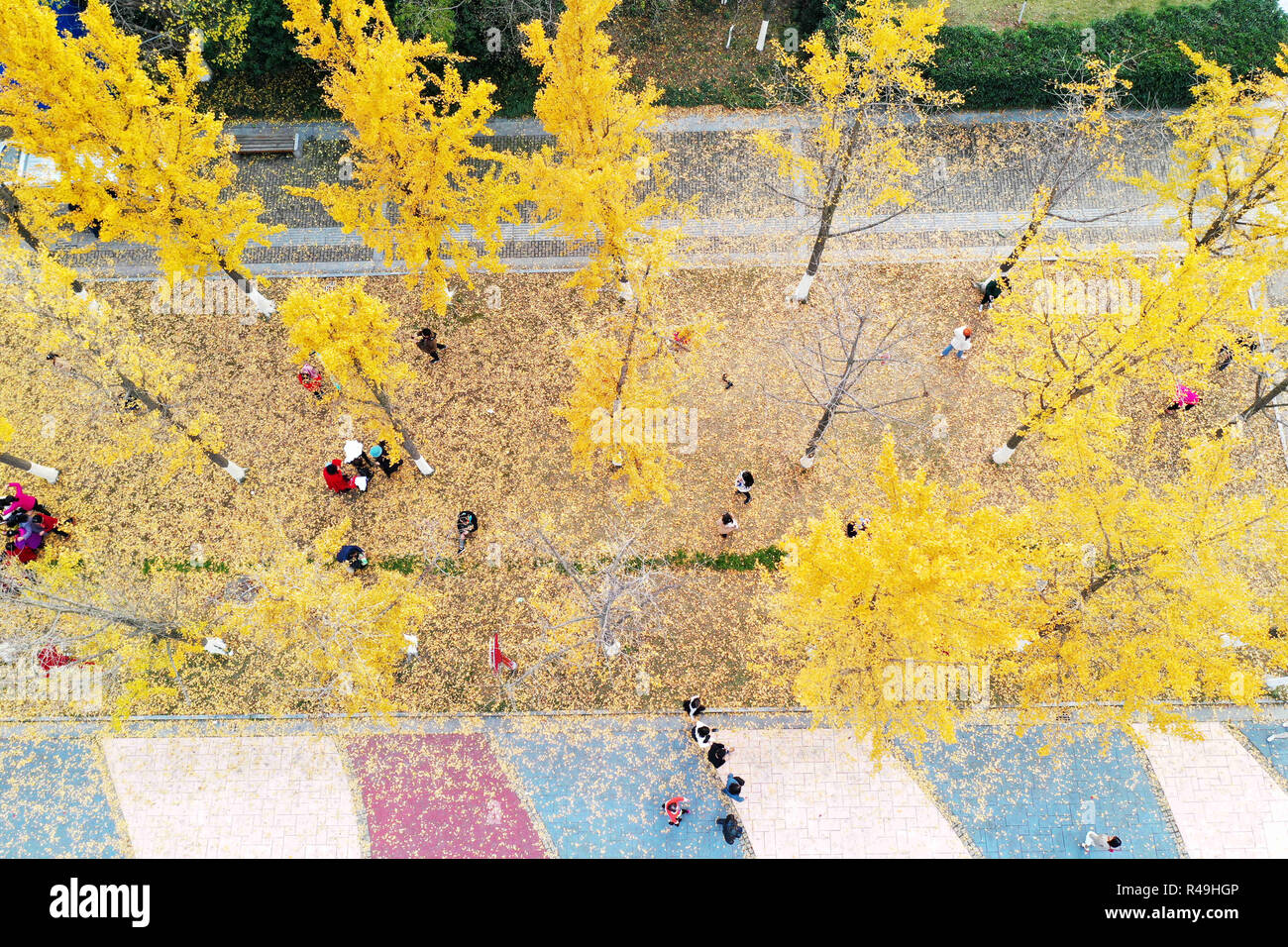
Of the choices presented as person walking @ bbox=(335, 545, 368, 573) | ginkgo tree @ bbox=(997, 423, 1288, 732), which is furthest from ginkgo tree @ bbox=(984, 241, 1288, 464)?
person walking @ bbox=(335, 545, 368, 573)

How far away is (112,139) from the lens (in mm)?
17312

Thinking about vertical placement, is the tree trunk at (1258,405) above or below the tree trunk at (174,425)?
above

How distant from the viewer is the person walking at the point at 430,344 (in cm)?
2127

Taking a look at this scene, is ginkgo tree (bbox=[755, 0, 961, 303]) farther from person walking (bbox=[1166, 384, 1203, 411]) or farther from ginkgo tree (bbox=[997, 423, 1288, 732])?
person walking (bbox=[1166, 384, 1203, 411])

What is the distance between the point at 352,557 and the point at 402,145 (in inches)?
384

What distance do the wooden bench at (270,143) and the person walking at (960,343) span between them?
67.0 ft

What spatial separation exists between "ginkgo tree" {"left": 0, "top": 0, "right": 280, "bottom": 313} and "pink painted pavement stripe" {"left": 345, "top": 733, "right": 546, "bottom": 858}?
1288 centimetres

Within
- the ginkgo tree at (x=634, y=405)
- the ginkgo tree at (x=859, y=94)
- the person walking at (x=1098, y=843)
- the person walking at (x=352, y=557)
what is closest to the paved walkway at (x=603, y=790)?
the person walking at (x=1098, y=843)

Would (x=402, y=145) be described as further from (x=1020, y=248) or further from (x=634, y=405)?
(x=1020, y=248)

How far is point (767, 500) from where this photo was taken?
20516mm

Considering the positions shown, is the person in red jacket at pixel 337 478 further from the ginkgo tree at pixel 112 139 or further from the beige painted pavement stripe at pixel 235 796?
the beige painted pavement stripe at pixel 235 796

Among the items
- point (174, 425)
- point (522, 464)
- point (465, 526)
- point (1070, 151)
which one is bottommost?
point (465, 526)

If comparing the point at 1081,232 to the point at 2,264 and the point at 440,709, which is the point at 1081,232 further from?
the point at 2,264

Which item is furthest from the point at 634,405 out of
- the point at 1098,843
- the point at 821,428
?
the point at 1098,843
